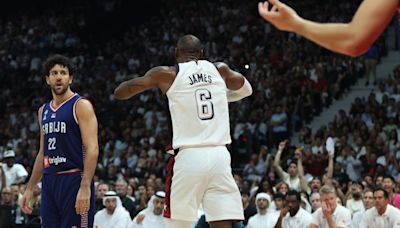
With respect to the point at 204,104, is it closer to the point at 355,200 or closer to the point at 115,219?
the point at 115,219

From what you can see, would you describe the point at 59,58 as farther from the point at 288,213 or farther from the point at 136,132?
the point at 136,132

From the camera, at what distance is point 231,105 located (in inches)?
843

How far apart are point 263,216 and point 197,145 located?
6505mm

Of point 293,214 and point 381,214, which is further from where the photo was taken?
point 293,214

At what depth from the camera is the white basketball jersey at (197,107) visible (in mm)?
6758

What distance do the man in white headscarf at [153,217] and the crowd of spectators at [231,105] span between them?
1213 mm

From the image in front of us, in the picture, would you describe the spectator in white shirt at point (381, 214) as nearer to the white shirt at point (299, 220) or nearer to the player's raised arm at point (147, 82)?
the white shirt at point (299, 220)

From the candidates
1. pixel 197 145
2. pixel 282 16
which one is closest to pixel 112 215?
pixel 197 145

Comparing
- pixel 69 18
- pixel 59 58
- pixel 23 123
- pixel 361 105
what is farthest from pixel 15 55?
pixel 59 58

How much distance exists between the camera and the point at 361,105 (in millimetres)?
19609

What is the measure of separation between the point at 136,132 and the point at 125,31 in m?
8.85

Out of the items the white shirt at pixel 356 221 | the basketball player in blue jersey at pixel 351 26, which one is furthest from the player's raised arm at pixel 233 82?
the white shirt at pixel 356 221

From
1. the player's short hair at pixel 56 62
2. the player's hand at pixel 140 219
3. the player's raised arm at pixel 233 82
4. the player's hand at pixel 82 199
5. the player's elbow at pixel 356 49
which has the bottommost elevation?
the player's hand at pixel 140 219

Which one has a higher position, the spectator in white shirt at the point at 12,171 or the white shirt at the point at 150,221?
the spectator in white shirt at the point at 12,171
